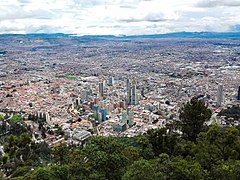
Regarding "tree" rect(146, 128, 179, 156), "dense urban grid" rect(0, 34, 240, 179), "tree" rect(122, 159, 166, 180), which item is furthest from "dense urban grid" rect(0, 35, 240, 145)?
"tree" rect(122, 159, 166, 180)

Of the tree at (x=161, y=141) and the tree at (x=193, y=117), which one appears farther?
the tree at (x=193, y=117)

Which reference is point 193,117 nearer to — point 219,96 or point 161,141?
point 161,141

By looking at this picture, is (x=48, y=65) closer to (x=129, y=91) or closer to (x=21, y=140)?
(x=129, y=91)

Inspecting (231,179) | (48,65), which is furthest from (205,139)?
(48,65)

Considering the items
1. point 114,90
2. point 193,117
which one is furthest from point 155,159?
point 114,90

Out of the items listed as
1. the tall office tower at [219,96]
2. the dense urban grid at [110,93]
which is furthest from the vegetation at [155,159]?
the tall office tower at [219,96]

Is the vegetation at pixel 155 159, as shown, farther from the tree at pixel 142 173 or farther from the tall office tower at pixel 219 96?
the tall office tower at pixel 219 96
